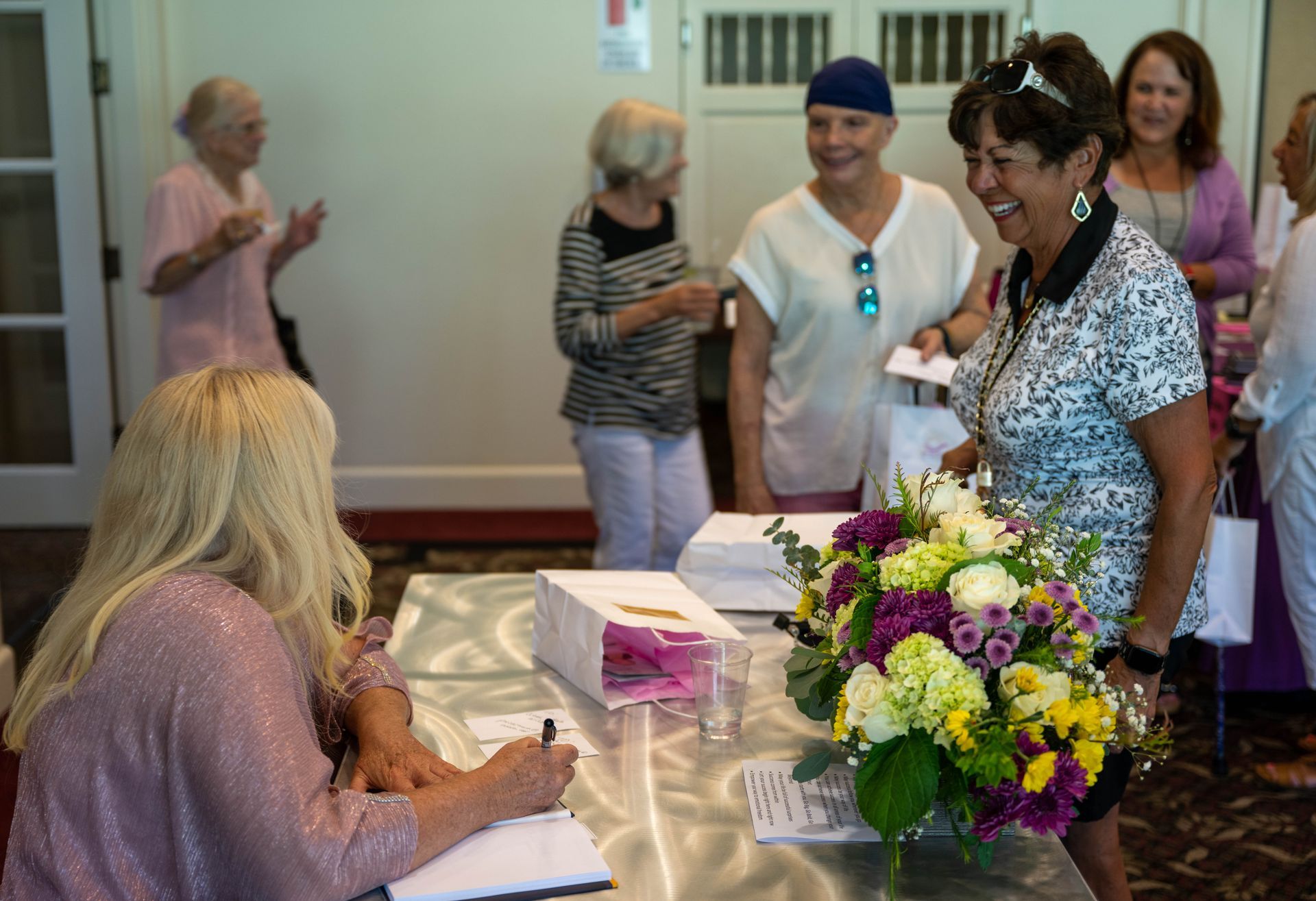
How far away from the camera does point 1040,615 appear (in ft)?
4.06

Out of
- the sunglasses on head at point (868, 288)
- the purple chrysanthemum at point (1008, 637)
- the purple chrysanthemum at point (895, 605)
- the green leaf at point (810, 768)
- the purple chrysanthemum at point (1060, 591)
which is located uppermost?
the sunglasses on head at point (868, 288)

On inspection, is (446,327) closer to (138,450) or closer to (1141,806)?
(1141,806)

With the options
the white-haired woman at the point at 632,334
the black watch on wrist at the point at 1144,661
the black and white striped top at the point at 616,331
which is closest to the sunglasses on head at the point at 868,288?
the white-haired woman at the point at 632,334

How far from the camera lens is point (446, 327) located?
5.29 meters

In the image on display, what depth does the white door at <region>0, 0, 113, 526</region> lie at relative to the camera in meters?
4.86

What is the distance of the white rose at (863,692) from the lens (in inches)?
48.8

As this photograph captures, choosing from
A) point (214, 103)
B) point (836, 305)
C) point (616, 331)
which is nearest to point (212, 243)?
point (214, 103)

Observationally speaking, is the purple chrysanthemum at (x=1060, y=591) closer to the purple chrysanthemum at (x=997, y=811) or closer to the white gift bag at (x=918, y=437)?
the purple chrysanthemum at (x=997, y=811)

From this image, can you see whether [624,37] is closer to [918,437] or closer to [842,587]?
[918,437]

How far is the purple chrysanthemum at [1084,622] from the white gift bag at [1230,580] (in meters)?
1.64

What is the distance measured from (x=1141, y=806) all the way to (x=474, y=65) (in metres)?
3.79

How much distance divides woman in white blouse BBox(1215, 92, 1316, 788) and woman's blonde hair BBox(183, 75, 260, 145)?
9.88ft

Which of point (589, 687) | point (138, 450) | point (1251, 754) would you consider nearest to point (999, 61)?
point (589, 687)

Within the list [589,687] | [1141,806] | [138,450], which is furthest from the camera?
[1141,806]
